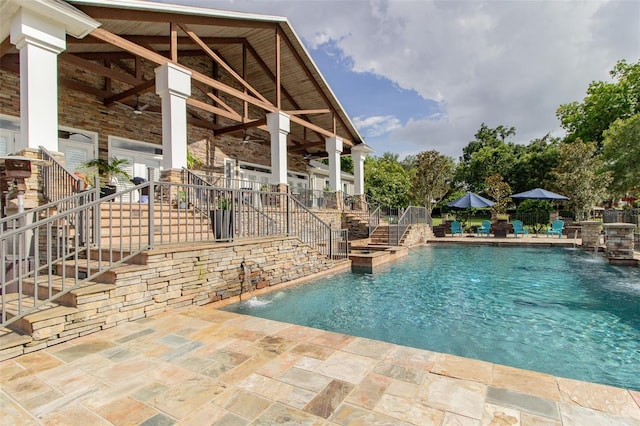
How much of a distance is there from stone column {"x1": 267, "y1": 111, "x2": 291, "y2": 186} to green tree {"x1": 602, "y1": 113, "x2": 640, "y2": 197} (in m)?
21.0

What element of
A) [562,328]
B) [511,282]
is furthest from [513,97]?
[562,328]

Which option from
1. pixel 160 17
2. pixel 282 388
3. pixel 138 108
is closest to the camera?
pixel 282 388

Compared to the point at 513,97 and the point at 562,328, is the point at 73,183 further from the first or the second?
the point at 513,97

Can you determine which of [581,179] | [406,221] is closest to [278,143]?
[406,221]

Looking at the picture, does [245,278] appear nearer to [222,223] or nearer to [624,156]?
[222,223]

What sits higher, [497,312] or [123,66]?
[123,66]

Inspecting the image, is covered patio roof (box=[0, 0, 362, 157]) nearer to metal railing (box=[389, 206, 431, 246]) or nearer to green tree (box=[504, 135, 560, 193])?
metal railing (box=[389, 206, 431, 246])

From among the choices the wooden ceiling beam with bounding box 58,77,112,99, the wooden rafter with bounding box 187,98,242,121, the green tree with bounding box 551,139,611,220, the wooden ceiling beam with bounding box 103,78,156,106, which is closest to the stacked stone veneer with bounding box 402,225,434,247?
the wooden rafter with bounding box 187,98,242,121

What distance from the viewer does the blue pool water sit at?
11.2 ft

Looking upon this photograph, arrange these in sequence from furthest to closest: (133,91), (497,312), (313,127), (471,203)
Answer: (471,203)
(313,127)
(133,91)
(497,312)

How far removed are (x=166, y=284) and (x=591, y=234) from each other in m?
14.5

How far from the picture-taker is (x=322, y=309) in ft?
16.9

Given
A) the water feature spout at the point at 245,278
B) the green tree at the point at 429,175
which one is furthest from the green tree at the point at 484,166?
the water feature spout at the point at 245,278

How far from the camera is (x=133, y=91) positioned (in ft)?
27.7
